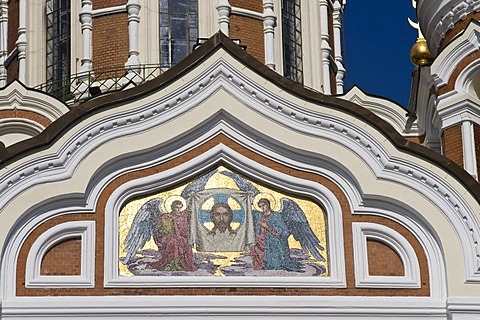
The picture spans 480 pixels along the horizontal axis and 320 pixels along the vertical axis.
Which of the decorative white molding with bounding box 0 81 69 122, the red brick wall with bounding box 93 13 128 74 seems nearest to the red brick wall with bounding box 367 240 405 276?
the decorative white molding with bounding box 0 81 69 122

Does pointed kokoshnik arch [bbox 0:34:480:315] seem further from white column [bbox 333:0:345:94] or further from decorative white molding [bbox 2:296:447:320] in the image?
white column [bbox 333:0:345:94]

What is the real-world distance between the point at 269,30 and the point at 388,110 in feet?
11.0

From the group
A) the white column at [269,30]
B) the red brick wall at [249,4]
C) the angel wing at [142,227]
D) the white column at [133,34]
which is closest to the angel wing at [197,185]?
the angel wing at [142,227]

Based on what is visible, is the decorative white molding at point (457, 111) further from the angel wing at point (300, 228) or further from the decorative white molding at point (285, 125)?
the angel wing at point (300, 228)

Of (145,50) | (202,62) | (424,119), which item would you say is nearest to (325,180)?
(202,62)

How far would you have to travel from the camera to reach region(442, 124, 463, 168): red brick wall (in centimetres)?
1714

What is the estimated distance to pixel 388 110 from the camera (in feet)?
65.4

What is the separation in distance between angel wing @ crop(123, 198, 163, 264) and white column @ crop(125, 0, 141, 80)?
24.5 feet

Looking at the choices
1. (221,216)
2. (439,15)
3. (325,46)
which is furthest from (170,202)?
(325,46)

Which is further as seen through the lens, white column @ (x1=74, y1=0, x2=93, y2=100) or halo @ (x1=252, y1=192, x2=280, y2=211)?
white column @ (x1=74, y1=0, x2=93, y2=100)

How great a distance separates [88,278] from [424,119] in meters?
6.02

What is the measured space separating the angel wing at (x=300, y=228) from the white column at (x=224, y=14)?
26.1 feet

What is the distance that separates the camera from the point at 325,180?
1454cm

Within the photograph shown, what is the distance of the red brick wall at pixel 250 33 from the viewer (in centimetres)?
2253
